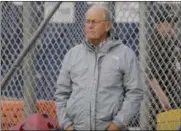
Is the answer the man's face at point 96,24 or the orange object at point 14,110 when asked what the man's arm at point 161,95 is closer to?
the man's face at point 96,24

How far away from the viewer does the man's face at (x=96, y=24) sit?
5234 millimetres

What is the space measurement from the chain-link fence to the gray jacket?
1.17 m

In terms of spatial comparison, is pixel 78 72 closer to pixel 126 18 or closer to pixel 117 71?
pixel 117 71

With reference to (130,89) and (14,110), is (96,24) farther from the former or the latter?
(14,110)

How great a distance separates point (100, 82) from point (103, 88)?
0.05 m

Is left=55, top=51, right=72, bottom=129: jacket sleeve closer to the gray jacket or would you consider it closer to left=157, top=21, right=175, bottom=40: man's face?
the gray jacket

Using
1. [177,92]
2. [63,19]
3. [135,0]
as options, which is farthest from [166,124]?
[63,19]

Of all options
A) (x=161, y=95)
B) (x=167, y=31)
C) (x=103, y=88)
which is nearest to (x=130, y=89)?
(x=103, y=88)

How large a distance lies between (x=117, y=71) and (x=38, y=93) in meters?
2.55

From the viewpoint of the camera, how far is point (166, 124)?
584 centimetres

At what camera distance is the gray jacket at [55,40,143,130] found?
510 centimetres

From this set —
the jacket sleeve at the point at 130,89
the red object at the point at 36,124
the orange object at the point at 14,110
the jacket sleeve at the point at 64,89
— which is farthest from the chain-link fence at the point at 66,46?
the red object at the point at 36,124

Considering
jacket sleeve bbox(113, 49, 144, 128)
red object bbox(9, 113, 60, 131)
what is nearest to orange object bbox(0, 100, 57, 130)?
red object bbox(9, 113, 60, 131)

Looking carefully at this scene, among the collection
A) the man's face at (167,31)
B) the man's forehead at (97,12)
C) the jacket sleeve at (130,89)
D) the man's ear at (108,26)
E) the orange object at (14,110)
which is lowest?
the orange object at (14,110)
